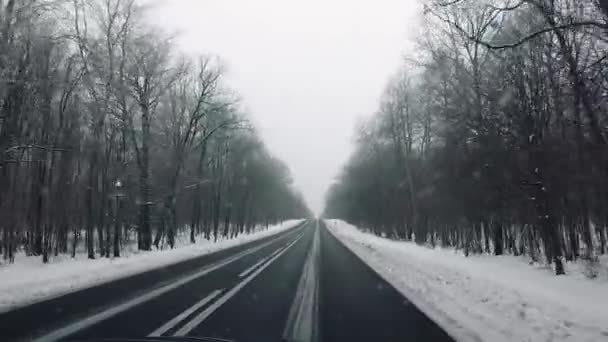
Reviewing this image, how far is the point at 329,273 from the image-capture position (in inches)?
562

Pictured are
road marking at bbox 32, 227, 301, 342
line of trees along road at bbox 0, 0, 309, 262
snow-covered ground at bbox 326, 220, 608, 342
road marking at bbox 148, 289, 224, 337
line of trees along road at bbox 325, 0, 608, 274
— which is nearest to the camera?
road marking at bbox 32, 227, 301, 342

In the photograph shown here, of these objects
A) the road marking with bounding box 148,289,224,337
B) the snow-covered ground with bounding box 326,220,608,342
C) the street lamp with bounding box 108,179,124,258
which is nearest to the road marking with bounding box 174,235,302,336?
the road marking with bounding box 148,289,224,337

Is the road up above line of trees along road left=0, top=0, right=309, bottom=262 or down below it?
below

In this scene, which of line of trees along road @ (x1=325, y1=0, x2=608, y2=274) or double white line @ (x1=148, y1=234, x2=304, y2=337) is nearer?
double white line @ (x1=148, y1=234, x2=304, y2=337)

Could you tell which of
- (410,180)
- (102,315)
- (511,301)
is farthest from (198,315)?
(410,180)

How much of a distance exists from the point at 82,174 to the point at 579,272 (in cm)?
3395

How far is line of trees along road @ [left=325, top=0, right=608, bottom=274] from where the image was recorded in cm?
992

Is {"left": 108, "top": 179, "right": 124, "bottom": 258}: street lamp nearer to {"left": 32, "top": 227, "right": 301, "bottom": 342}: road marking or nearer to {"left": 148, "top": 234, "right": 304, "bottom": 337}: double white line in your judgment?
{"left": 32, "top": 227, "right": 301, "bottom": 342}: road marking

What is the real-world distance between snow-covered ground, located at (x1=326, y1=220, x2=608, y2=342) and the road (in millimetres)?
603

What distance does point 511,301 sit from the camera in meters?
8.11

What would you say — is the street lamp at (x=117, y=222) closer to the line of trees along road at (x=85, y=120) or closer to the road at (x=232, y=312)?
the line of trees along road at (x=85, y=120)

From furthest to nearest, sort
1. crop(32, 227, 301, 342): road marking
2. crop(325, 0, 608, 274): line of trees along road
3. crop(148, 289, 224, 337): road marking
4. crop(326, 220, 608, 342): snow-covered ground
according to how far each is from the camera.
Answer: crop(325, 0, 608, 274): line of trees along road
crop(326, 220, 608, 342): snow-covered ground
crop(148, 289, 224, 337): road marking
crop(32, 227, 301, 342): road marking

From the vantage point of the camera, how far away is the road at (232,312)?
240 inches

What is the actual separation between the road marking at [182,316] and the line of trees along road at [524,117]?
6881mm
